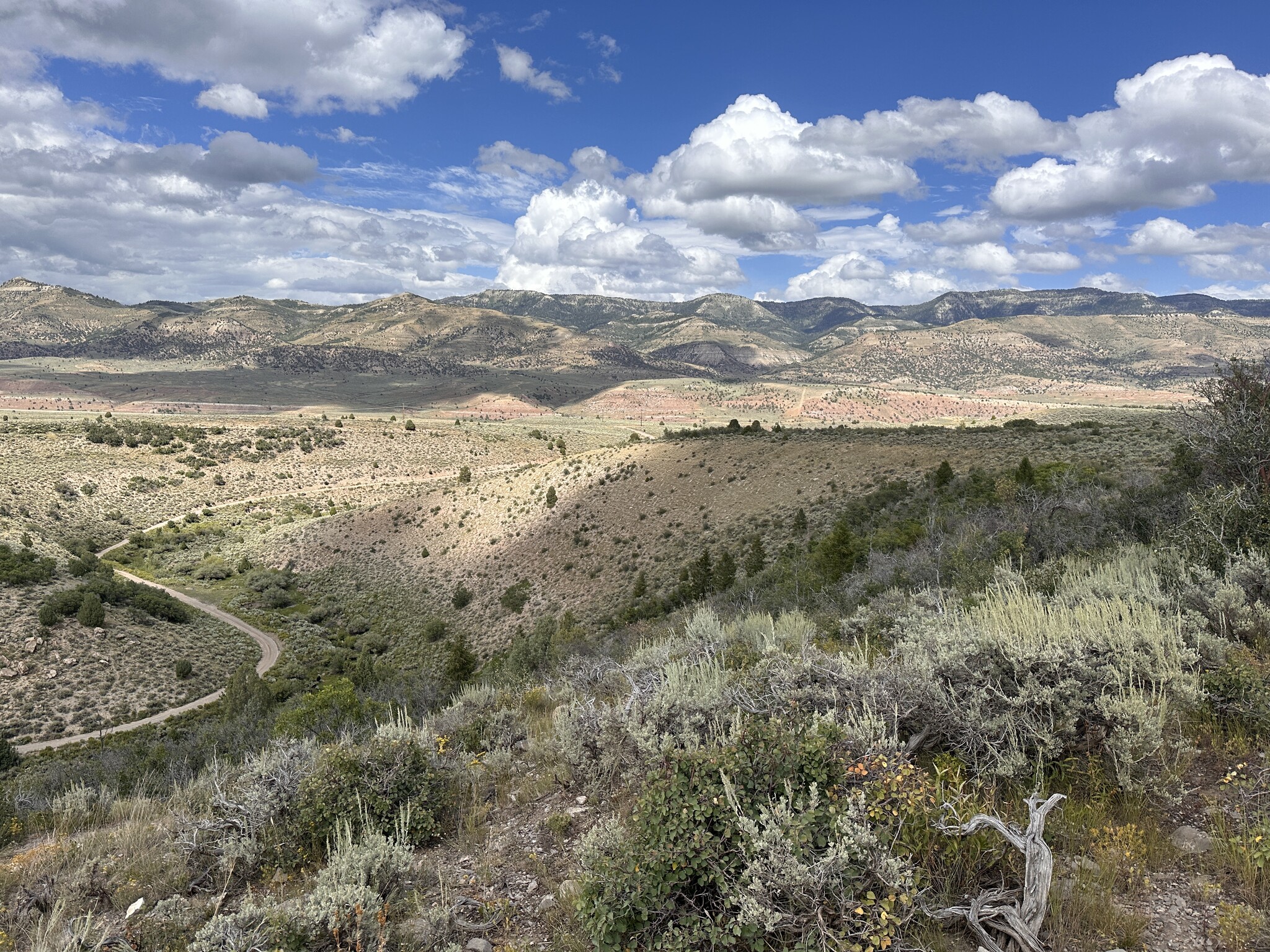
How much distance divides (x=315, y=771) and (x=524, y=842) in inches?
98.9

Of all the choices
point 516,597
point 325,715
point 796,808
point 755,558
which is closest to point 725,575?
point 755,558

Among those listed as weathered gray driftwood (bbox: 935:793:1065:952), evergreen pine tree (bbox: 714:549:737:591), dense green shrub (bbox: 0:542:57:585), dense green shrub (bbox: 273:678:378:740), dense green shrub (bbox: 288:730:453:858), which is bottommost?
dense green shrub (bbox: 0:542:57:585)

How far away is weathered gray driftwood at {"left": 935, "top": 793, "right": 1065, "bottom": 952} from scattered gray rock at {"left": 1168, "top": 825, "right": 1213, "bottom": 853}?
1172mm

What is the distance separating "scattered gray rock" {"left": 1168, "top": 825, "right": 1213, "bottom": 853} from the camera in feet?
12.7

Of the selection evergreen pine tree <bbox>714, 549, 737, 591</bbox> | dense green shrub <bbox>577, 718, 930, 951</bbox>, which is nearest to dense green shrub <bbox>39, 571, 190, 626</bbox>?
evergreen pine tree <bbox>714, 549, 737, 591</bbox>

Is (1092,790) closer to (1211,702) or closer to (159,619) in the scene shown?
(1211,702)

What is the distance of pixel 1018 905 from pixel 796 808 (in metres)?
1.25

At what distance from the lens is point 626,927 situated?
371cm

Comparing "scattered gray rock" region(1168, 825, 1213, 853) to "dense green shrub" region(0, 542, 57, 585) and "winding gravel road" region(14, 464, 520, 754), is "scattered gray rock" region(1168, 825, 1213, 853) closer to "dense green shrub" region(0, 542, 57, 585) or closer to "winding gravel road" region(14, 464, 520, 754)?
"winding gravel road" region(14, 464, 520, 754)

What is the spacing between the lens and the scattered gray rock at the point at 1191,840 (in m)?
3.86

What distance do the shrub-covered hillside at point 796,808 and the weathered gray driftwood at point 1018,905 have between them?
2 cm

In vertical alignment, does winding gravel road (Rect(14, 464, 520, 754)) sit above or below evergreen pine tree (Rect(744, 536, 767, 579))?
below

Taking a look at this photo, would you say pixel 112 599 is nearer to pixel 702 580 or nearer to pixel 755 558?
pixel 702 580

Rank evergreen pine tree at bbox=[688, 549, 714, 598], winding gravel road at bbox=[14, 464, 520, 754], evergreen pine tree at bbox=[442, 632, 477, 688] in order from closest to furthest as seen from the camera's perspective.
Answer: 1. winding gravel road at bbox=[14, 464, 520, 754]
2. evergreen pine tree at bbox=[442, 632, 477, 688]
3. evergreen pine tree at bbox=[688, 549, 714, 598]
